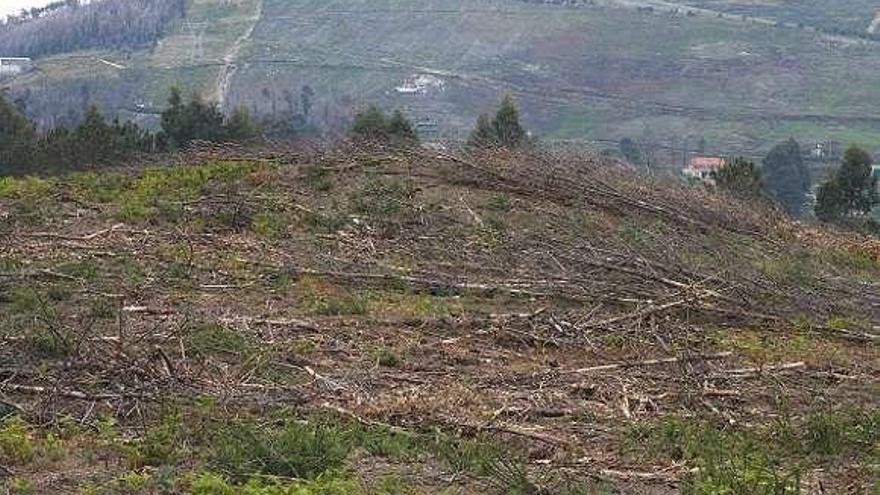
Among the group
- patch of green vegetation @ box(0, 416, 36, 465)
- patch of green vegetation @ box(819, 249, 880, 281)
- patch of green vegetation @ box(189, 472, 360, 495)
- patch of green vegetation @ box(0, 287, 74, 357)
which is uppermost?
patch of green vegetation @ box(189, 472, 360, 495)

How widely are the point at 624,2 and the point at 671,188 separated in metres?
68.2

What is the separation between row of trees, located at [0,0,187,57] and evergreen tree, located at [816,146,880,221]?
62797 millimetres

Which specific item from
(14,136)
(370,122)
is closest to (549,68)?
(370,122)

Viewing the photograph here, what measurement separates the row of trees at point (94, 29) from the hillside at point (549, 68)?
227 cm

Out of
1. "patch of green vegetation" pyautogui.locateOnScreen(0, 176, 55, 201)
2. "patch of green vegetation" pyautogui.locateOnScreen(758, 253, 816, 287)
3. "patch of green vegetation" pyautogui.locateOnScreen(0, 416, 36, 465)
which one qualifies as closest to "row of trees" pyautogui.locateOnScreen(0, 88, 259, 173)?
"patch of green vegetation" pyautogui.locateOnScreen(0, 176, 55, 201)

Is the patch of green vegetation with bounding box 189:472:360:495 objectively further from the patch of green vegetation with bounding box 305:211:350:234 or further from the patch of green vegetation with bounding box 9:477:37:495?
the patch of green vegetation with bounding box 305:211:350:234

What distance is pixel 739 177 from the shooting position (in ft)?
67.7

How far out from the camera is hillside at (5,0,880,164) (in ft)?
180

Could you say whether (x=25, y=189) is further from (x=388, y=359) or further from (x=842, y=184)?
(x=842, y=184)

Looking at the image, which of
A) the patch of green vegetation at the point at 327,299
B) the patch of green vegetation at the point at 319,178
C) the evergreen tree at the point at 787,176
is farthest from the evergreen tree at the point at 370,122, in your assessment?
the evergreen tree at the point at 787,176

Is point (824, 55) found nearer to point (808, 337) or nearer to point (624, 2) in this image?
point (624, 2)

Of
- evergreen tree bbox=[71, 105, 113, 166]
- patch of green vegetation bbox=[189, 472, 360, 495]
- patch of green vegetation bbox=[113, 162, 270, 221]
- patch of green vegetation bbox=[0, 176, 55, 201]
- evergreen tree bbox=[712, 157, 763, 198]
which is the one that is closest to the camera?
patch of green vegetation bbox=[189, 472, 360, 495]

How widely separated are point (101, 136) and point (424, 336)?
1481 centimetres

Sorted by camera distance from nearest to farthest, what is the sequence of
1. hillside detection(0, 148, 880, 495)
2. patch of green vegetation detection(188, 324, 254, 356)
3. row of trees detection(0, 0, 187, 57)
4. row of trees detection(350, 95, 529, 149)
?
hillside detection(0, 148, 880, 495) < patch of green vegetation detection(188, 324, 254, 356) < row of trees detection(350, 95, 529, 149) < row of trees detection(0, 0, 187, 57)
